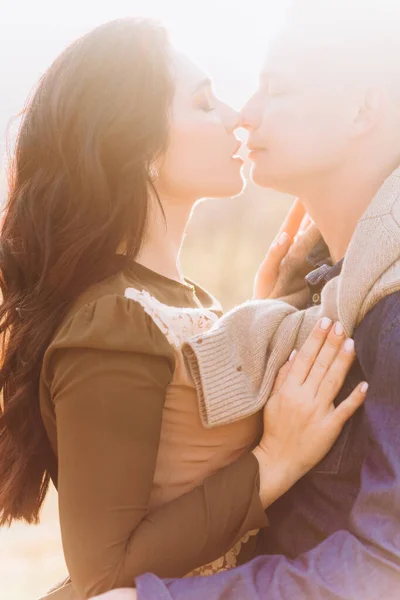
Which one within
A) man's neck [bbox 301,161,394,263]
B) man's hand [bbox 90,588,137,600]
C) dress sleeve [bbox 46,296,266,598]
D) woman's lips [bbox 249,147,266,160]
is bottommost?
man's hand [bbox 90,588,137,600]

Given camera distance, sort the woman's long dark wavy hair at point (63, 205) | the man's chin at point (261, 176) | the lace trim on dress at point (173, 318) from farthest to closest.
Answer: the man's chin at point (261, 176), the woman's long dark wavy hair at point (63, 205), the lace trim on dress at point (173, 318)

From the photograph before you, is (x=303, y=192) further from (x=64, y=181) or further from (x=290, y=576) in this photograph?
(x=290, y=576)

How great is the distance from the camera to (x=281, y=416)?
1.76m

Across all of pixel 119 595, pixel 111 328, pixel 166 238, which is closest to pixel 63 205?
pixel 166 238

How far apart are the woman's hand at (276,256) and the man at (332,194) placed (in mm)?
196

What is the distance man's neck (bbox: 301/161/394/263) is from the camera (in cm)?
195

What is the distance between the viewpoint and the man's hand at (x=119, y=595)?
5.08 ft

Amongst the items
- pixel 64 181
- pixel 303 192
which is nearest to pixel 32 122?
pixel 64 181

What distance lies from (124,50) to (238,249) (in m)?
12.5

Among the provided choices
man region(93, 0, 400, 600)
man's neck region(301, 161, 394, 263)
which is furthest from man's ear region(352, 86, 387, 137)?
man's neck region(301, 161, 394, 263)

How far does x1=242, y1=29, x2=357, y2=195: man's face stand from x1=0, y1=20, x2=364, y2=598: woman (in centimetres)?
27

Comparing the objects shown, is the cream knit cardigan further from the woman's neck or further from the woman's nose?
the woman's nose

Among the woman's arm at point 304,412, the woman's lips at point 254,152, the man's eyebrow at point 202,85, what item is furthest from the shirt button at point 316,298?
the man's eyebrow at point 202,85

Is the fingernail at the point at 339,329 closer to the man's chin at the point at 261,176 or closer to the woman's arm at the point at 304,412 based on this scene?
the woman's arm at the point at 304,412
